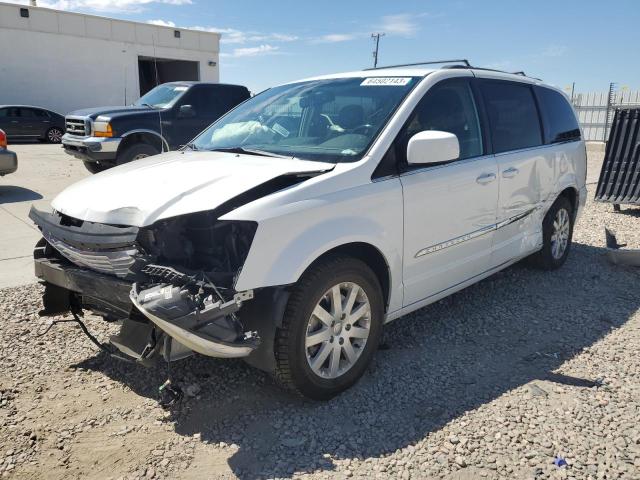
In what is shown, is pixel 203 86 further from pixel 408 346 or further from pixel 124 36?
pixel 124 36

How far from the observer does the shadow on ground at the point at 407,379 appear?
9.30 ft

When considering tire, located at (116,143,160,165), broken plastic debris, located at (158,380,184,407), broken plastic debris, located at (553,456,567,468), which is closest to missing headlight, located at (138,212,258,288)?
broken plastic debris, located at (158,380,184,407)

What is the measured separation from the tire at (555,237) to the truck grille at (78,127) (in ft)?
26.5

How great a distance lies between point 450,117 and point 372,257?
131 centimetres

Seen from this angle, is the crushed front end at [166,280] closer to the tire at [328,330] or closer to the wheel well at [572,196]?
the tire at [328,330]

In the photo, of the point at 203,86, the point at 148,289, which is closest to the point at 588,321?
the point at 148,289

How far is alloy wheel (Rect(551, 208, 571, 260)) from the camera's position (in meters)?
5.41

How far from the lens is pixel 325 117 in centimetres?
378

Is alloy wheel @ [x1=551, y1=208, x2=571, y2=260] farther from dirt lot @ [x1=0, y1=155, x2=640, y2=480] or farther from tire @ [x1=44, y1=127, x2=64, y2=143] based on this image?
tire @ [x1=44, y1=127, x2=64, y2=143]

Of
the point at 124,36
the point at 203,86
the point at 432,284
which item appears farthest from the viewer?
the point at 124,36

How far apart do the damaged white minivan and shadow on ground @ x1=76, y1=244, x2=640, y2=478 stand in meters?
0.25

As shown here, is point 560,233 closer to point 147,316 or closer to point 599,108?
point 147,316

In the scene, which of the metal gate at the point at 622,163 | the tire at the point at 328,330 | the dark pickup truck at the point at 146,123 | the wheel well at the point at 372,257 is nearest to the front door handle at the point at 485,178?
the wheel well at the point at 372,257

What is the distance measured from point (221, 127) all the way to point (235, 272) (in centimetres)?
198
